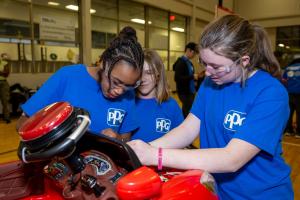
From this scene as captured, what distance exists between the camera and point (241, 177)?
1202 millimetres

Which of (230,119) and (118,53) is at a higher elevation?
(118,53)

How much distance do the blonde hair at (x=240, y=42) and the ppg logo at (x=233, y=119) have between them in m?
0.13

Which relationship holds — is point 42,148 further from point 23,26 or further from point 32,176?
point 23,26

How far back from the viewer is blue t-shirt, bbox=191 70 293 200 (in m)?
1.07

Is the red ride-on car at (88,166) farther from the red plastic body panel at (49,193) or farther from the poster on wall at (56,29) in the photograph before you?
the poster on wall at (56,29)

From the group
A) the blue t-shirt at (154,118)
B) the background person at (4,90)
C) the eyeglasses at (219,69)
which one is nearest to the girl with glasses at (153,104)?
the blue t-shirt at (154,118)

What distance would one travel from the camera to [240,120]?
116cm

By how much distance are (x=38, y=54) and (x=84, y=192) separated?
26.5 feet

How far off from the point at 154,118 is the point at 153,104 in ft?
0.36

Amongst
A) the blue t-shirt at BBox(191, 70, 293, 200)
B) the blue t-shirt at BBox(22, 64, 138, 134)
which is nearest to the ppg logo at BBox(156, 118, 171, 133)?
the blue t-shirt at BBox(22, 64, 138, 134)

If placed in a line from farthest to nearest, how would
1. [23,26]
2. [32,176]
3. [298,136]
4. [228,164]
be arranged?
1. [23,26]
2. [298,136]
3. [32,176]
4. [228,164]

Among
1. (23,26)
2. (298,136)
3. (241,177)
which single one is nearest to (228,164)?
Result: (241,177)

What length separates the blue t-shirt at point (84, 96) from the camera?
1573 mm

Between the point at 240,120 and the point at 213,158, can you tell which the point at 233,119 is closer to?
the point at 240,120
